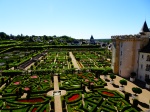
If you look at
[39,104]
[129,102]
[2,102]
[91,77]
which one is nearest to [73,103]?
[39,104]

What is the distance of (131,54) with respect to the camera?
41969mm

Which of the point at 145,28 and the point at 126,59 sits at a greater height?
the point at 145,28

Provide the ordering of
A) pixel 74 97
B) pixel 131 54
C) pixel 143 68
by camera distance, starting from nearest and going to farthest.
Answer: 1. pixel 74 97
2. pixel 143 68
3. pixel 131 54

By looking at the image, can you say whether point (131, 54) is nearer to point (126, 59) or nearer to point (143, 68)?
point (126, 59)

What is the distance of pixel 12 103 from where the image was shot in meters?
25.3

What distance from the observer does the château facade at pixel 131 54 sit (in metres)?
39.5

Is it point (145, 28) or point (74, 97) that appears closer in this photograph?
point (74, 97)

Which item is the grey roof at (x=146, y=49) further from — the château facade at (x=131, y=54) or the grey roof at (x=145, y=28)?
the grey roof at (x=145, y=28)

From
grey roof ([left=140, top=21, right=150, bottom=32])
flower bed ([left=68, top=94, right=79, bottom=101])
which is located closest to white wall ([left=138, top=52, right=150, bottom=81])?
grey roof ([left=140, top=21, right=150, bottom=32])

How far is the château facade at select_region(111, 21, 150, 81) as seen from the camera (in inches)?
1555

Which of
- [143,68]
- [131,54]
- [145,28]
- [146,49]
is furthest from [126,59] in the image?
[145,28]

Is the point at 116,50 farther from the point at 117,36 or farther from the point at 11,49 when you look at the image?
the point at 11,49

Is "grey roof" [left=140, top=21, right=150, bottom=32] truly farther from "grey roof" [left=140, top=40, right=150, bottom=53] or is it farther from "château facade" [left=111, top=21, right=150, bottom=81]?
"grey roof" [left=140, top=40, right=150, bottom=53]

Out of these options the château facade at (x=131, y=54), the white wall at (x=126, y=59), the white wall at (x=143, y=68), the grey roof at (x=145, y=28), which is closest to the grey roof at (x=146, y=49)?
the château facade at (x=131, y=54)
